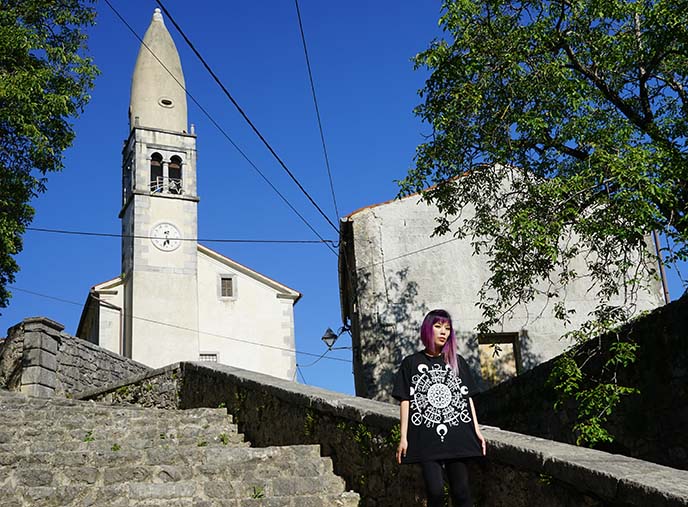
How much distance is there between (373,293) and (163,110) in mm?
21337

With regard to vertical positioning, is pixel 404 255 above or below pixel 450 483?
above

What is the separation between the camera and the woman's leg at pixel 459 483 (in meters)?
4.16

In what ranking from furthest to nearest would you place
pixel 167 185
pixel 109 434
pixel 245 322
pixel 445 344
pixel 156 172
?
pixel 156 172, pixel 167 185, pixel 245 322, pixel 109 434, pixel 445 344

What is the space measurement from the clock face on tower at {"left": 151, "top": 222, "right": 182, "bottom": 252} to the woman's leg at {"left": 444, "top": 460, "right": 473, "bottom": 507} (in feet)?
91.5

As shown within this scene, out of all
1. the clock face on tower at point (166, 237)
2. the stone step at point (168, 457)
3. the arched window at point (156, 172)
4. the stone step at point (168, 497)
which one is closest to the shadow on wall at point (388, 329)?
the stone step at point (168, 457)

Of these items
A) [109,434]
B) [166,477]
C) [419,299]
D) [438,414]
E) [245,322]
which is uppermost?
[245,322]

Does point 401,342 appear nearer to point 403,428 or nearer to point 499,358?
point 499,358

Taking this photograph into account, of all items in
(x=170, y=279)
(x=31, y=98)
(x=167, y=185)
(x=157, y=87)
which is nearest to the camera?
(x=31, y=98)

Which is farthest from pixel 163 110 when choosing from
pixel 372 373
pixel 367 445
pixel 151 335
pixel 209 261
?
pixel 367 445

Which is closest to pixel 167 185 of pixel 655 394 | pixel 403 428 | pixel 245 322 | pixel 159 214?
pixel 159 214

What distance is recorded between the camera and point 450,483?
A: 13.9 feet

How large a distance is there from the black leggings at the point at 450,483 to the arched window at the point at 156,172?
29724 mm

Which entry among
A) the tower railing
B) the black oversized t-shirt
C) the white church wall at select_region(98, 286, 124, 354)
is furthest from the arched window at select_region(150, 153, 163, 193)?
the black oversized t-shirt

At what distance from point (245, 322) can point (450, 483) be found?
28087 mm
